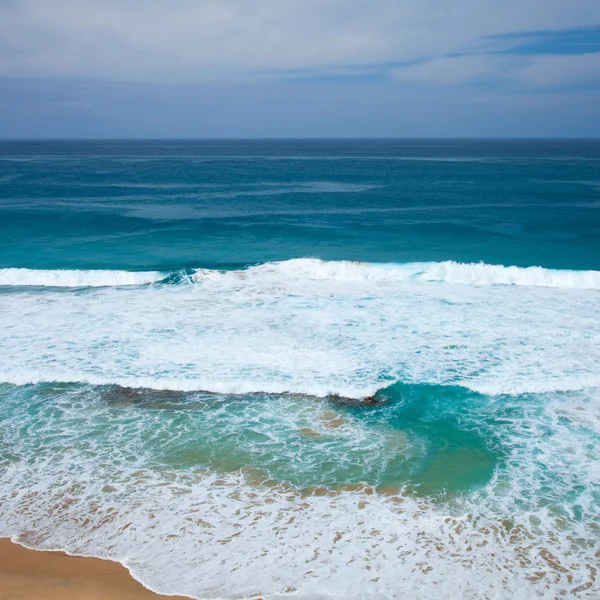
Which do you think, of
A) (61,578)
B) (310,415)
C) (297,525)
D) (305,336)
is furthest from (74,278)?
(297,525)

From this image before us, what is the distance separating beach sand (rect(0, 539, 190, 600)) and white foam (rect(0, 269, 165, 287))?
14.8 meters

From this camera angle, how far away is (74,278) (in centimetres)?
2156

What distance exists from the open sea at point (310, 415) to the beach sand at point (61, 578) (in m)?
0.22

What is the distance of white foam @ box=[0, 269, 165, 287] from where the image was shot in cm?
2131

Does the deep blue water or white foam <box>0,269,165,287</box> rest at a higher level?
the deep blue water

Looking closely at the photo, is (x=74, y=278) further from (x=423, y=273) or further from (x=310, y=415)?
(x=310, y=415)

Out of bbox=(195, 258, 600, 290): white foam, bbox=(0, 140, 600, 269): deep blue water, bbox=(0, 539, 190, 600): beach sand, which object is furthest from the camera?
bbox=(0, 140, 600, 269): deep blue water

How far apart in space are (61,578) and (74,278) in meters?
16.4

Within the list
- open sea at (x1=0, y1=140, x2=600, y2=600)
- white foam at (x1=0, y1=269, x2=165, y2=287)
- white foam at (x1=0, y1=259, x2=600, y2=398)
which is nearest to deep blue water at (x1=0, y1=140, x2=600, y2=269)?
open sea at (x1=0, y1=140, x2=600, y2=600)

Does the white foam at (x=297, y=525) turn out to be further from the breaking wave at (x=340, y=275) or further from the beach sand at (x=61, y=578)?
the breaking wave at (x=340, y=275)

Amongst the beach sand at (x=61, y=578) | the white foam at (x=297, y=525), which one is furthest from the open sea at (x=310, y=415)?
the beach sand at (x=61, y=578)

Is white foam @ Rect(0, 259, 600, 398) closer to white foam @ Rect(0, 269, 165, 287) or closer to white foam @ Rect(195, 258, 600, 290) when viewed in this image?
white foam @ Rect(195, 258, 600, 290)

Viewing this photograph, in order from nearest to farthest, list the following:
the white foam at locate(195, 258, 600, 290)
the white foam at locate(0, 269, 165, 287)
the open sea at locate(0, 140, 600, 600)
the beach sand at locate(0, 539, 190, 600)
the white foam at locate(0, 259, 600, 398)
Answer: the beach sand at locate(0, 539, 190, 600), the open sea at locate(0, 140, 600, 600), the white foam at locate(0, 259, 600, 398), the white foam at locate(195, 258, 600, 290), the white foam at locate(0, 269, 165, 287)

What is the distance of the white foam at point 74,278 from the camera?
21.3m
